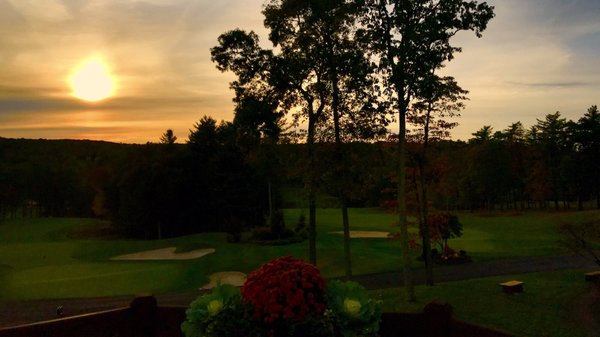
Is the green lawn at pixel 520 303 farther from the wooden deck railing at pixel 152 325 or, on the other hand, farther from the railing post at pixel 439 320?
the railing post at pixel 439 320

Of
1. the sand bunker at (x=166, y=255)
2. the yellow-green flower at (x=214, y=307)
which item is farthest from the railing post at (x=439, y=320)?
the sand bunker at (x=166, y=255)

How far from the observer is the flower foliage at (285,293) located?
553cm

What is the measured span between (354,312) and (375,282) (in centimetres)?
2534

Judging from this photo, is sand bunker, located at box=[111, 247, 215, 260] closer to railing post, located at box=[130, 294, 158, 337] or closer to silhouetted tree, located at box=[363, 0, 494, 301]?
silhouetted tree, located at box=[363, 0, 494, 301]

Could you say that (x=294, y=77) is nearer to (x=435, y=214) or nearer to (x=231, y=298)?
(x=435, y=214)

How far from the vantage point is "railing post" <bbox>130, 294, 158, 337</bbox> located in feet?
22.9

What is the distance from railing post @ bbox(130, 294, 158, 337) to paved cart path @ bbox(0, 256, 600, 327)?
1739 cm

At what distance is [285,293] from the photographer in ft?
18.3

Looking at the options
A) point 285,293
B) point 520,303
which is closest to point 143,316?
point 285,293

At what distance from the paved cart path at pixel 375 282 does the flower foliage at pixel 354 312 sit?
2005cm

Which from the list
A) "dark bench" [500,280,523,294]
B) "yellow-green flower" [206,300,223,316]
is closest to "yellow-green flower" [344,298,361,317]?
"yellow-green flower" [206,300,223,316]

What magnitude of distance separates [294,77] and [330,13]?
148 inches

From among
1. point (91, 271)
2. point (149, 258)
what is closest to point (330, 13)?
point (91, 271)

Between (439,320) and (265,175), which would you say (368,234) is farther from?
(439,320)
